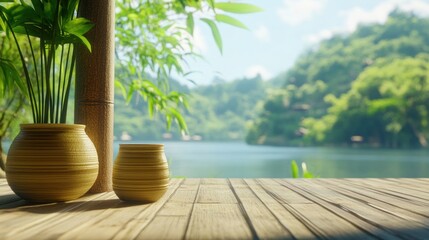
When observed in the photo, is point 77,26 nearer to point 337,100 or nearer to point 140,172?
point 140,172

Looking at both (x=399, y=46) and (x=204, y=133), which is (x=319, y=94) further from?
(x=204, y=133)

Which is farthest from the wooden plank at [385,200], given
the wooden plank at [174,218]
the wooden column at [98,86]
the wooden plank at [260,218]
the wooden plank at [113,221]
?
the wooden column at [98,86]

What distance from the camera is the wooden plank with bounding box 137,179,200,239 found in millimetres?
872

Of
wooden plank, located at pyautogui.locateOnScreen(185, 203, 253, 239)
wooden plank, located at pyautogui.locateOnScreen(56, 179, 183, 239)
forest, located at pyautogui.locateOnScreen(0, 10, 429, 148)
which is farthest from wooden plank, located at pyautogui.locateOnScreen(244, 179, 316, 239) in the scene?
forest, located at pyautogui.locateOnScreen(0, 10, 429, 148)

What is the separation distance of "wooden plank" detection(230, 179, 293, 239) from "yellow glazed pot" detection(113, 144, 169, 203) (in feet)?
0.95

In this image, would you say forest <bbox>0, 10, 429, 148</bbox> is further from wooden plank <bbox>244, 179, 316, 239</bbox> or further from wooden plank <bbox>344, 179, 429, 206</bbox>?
wooden plank <bbox>244, 179, 316, 239</bbox>

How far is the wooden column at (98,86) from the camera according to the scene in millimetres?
1479

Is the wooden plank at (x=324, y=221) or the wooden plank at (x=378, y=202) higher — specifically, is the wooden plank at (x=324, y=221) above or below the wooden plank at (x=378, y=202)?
above

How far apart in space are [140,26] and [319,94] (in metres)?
40.8

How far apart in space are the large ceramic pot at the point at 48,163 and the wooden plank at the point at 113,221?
12 cm

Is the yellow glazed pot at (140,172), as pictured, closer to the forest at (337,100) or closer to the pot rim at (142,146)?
the pot rim at (142,146)

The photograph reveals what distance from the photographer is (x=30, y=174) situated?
1.18m

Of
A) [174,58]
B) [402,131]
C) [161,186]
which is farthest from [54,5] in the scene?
[402,131]

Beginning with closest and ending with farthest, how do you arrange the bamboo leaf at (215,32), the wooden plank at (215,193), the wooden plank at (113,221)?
the wooden plank at (113,221) < the wooden plank at (215,193) < the bamboo leaf at (215,32)
